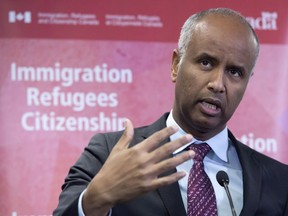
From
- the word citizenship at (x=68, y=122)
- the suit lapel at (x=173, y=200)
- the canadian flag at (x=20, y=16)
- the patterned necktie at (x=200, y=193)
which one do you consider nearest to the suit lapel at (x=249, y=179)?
the patterned necktie at (x=200, y=193)

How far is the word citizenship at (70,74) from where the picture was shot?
11.9 feet

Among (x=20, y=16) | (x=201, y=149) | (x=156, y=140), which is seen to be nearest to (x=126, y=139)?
(x=156, y=140)

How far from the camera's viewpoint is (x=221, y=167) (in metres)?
2.43

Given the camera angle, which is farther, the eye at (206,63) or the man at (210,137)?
the eye at (206,63)

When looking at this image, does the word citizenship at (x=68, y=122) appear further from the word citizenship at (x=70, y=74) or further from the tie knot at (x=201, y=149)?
the tie knot at (x=201, y=149)

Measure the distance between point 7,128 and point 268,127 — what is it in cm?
141

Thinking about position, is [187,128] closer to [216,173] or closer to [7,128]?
[216,173]

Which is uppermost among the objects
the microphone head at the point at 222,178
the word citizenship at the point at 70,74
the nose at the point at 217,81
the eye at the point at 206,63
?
the eye at the point at 206,63

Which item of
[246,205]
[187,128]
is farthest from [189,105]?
[246,205]

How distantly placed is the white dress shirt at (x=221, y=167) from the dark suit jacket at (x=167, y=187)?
0.11 ft

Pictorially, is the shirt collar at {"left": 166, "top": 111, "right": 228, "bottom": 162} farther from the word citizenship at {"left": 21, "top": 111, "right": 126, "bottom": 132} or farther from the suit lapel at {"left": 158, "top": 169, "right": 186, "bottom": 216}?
the word citizenship at {"left": 21, "top": 111, "right": 126, "bottom": 132}

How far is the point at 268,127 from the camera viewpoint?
12.6 ft

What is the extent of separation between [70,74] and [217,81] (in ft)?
4.99

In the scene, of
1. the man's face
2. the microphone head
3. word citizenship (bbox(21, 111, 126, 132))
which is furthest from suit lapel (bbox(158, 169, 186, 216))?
word citizenship (bbox(21, 111, 126, 132))
